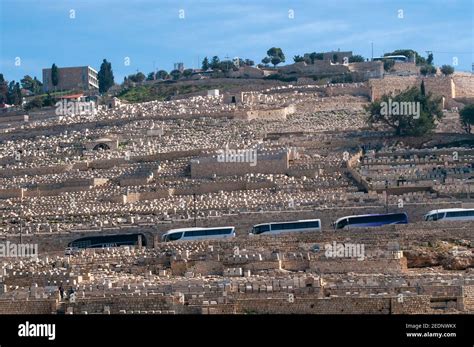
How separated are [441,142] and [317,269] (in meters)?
24.3

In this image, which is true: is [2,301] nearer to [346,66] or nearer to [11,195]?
[11,195]

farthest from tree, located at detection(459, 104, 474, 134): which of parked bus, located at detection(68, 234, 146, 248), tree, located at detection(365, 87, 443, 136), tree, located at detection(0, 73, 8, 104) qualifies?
tree, located at detection(0, 73, 8, 104)

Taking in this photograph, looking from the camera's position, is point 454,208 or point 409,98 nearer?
point 454,208

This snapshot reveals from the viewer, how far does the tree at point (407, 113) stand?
58.2m

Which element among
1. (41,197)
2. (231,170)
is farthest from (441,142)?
(41,197)

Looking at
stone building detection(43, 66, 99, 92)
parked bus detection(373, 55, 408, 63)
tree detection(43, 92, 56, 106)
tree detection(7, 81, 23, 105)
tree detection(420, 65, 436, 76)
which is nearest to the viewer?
tree detection(43, 92, 56, 106)

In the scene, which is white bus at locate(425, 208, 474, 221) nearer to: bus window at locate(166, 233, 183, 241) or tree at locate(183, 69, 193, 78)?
bus window at locate(166, 233, 183, 241)

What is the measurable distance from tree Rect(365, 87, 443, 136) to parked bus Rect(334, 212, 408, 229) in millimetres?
16462

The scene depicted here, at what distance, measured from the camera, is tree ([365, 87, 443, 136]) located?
191ft

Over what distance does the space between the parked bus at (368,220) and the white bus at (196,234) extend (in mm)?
2702

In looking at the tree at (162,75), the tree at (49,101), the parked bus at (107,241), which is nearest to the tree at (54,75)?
the tree at (162,75)

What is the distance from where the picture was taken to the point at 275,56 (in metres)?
90.9

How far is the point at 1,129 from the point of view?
70.4 metres
